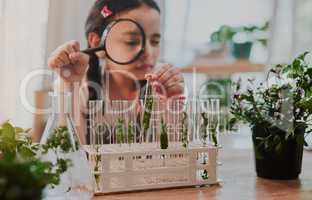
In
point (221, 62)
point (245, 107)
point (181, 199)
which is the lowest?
point (181, 199)

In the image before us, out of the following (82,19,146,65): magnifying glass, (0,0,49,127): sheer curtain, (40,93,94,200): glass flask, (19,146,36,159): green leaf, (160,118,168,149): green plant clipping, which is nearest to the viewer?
(19,146,36,159): green leaf

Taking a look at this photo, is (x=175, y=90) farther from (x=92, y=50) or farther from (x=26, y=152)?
(x=26, y=152)

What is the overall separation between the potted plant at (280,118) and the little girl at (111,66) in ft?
1.21

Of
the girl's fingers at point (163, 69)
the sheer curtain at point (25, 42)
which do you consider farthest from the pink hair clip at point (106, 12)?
the girl's fingers at point (163, 69)

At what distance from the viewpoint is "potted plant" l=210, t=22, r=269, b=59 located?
5.08 ft

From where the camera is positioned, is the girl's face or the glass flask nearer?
the glass flask

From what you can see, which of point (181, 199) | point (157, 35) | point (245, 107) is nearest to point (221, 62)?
point (157, 35)

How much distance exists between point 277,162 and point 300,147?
0.07 metres

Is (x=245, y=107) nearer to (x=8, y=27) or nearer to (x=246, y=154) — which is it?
(x=246, y=154)

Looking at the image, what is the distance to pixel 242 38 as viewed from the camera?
1.57 m

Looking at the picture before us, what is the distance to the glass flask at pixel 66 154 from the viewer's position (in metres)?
0.82

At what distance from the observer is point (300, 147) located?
1039 mm

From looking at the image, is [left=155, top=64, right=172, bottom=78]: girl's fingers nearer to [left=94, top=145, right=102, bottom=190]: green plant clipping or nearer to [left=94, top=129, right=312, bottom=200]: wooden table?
[left=94, top=129, right=312, bottom=200]: wooden table

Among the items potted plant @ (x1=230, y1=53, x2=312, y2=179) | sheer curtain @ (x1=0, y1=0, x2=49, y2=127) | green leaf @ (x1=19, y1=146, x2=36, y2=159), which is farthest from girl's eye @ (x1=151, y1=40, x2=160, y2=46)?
green leaf @ (x1=19, y1=146, x2=36, y2=159)
